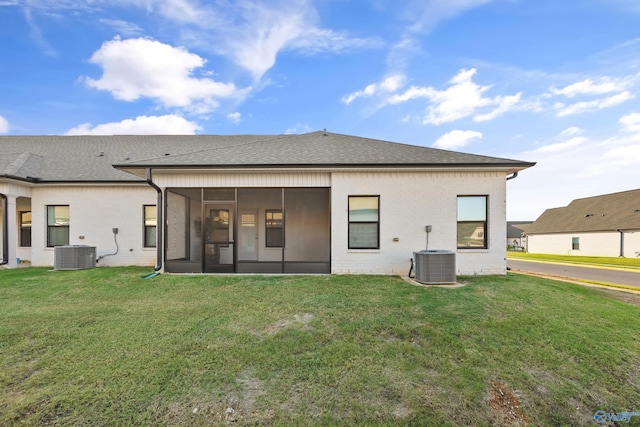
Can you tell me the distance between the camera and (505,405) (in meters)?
2.97

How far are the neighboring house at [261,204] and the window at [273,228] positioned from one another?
0.14 ft

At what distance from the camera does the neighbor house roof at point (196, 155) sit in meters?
8.28

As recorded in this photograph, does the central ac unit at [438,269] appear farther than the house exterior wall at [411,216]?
No

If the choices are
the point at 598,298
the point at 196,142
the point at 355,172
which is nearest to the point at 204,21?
the point at 196,142

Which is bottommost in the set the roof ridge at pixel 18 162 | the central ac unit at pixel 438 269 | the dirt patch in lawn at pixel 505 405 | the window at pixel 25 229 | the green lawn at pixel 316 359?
the dirt patch in lawn at pixel 505 405

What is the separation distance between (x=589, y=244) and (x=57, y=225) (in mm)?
40635

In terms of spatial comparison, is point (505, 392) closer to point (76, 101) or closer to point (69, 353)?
point (69, 353)

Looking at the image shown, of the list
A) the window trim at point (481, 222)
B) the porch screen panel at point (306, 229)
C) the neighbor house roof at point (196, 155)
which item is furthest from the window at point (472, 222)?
the porch screen panel at point (306, 229)

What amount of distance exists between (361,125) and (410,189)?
450 inches

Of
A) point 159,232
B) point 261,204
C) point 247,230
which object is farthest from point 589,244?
point 159,232

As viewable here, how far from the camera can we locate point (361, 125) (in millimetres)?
18719

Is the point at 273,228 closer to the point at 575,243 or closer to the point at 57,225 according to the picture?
the point at 57,225

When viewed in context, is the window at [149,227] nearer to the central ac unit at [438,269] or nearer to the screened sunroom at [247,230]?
the screened sunroom at [247,230]

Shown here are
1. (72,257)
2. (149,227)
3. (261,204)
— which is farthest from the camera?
(261,204)
